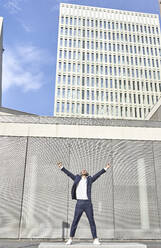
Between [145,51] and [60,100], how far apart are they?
27.3m

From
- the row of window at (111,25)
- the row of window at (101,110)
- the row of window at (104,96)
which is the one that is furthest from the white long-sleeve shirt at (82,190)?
the row of window at (111,25)

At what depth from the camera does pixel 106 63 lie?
61781 millimetres

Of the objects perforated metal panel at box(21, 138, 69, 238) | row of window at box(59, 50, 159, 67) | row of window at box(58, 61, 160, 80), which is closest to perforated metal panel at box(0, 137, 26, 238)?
perforated metal panel at box(21, 138, 69, 238)

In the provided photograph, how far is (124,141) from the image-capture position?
10.9 meters

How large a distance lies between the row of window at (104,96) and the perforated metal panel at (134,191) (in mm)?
46918

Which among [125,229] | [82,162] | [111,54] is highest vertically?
[111,54]

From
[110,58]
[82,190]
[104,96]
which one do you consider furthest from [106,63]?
[82,190]

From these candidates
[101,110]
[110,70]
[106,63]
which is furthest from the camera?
[106,63]

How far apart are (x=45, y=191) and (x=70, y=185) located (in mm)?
1056

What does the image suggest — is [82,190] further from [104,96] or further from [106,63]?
[106,63]

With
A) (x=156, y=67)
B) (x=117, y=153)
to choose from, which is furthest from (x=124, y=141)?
(x=156, y=67)

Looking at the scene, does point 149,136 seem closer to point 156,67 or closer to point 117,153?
point 117,153

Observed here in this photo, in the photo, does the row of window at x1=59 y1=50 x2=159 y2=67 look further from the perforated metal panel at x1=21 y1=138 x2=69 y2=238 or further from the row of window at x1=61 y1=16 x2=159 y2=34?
the perforated metal panel at x1=21 y1=138 x2=69 y2=238

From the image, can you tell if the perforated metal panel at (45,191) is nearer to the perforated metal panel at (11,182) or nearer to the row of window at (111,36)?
the perforated metal panel at (11,182)
